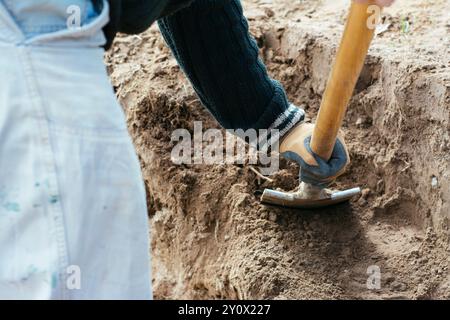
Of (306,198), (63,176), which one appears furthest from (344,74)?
(63,176)

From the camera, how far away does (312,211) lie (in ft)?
7.04

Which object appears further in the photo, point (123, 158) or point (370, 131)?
point (370, 131)

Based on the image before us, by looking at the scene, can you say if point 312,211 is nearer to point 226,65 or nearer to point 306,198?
point 306,198

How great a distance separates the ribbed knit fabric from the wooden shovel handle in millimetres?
112

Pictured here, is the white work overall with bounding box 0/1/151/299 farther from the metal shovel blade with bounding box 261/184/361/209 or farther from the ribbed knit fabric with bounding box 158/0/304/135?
the metal shovel blade with bounding box 261/184/361/209

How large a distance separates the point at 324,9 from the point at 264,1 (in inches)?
9.3

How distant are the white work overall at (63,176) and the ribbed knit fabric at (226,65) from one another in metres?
0.56

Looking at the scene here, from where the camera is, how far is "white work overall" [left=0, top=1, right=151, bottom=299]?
49.4 inches

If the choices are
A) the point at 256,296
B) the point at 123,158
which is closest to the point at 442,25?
the point at 256,296

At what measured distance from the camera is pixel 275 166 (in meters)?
2.27

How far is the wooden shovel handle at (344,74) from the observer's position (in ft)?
5.72

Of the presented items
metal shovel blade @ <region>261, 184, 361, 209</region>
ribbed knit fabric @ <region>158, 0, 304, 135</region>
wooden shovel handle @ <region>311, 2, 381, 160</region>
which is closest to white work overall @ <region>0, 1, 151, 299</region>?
ribbed knit fabric @ <region>158, 0, 304, 135</region>

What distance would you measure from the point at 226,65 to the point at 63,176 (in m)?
0.74
